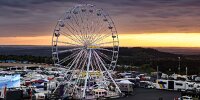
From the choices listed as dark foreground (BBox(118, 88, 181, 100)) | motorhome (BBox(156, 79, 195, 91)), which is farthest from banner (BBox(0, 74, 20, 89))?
motorhome (BBox(156, 79, 195, 91))

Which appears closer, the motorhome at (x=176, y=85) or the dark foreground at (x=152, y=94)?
the dark foreground at (x=152, y=94)

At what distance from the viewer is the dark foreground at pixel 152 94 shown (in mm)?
31364

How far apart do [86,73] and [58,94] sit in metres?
3.25

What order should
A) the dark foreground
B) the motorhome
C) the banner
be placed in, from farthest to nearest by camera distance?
the motorhome → the banner → the dark foreground

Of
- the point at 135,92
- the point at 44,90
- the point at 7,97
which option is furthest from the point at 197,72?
the point at 7,97

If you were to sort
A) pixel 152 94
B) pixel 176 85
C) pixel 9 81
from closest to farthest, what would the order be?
pixel 9 81 → pixel 152 94 → pixel 176 85

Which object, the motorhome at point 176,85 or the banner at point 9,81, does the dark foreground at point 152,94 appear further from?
the banner at point 9,81

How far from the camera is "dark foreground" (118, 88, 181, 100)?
1235 inches

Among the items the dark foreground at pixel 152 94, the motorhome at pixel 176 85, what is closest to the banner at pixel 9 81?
the dark foreground at pixel 152 94

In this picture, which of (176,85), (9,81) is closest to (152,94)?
(176,85)

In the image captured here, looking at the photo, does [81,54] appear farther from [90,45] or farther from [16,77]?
[16,77]

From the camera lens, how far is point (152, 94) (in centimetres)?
3347

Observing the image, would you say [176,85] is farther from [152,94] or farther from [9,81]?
[9,81]

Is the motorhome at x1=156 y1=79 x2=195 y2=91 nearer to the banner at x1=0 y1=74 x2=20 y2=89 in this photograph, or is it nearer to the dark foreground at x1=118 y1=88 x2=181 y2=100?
the dark foreground at x1=118 y1=88 x2=181 y2=100
